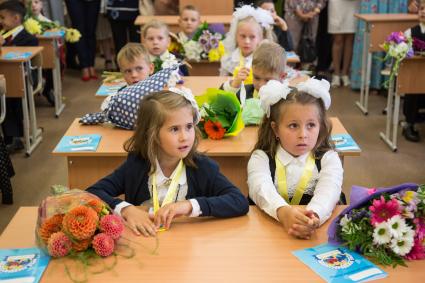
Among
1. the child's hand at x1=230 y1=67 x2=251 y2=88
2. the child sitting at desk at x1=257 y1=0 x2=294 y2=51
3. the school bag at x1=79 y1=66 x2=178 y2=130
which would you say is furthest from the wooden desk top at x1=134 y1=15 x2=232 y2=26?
the school bag at x1=79 y1=66 x2=178 y2=130

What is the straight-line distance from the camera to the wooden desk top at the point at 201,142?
266cm

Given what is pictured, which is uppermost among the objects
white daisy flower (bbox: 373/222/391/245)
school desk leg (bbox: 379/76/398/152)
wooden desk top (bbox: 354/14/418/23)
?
wooden desk top (bbox: 354/14/418/23)

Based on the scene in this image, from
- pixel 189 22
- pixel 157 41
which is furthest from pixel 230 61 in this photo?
pixel 189 22

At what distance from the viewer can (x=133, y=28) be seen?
7.55 meters

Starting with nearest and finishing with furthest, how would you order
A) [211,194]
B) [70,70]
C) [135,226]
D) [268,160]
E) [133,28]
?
[135,226], [211,194], [268,160], [133,28], [70,70]

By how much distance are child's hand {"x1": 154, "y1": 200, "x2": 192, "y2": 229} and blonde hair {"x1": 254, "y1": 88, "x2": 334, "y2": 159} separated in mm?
509

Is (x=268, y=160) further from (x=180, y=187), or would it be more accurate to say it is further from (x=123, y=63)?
(x=123, y=63)

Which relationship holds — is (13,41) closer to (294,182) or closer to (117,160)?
(117,160)

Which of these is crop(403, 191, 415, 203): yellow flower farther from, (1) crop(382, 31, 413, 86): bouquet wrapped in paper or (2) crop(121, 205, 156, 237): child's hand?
(1) crop(382, 31, 413, 86): bouquet wrapped in paper

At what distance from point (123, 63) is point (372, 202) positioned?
2235 millimetres

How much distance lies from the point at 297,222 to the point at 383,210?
27 centimetres

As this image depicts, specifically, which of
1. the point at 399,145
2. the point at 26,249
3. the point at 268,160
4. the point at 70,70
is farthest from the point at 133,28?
the point at 26,249

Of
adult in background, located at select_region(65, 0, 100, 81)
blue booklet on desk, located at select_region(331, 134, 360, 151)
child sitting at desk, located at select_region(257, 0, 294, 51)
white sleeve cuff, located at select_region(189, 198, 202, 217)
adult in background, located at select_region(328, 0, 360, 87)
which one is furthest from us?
adult in background, located at select_region(65, 0, 100, 81)

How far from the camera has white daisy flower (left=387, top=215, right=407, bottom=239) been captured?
62.2 inches
